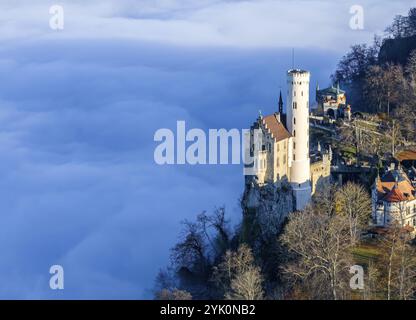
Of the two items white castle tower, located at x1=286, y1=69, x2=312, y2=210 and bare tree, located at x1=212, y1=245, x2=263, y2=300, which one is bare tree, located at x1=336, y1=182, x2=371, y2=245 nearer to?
white castle tower, located at x1=286, y1=69, x2=312, y2=210

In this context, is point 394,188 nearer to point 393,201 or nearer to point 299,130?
point 393,201

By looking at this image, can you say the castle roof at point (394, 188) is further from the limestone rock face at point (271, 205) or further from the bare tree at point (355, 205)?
the limestone rock face at point (271, 205)

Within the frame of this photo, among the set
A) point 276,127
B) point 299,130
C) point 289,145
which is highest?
point 276,127

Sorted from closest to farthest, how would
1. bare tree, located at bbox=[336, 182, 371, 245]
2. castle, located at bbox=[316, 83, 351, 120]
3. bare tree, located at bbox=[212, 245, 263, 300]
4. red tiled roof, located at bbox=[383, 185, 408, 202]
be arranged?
bare tree, located at bbox=[212, 245, 263, 300] < bare tree, located at bbox=[336, 182, 371, 245] < red tiled roof, located at bbox=[383, 185, 408, 202] < castle, located at bbox=[316, 83, 351, 120]

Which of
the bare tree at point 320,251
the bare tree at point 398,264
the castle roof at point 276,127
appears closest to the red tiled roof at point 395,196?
the bare tree at point 398,264

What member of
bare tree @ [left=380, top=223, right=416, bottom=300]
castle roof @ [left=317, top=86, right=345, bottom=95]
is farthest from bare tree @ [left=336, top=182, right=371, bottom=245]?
castle roof @ [left=317, top=86, right=345, bottom=95]

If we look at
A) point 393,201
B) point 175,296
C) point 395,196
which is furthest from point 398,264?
point 175,296
